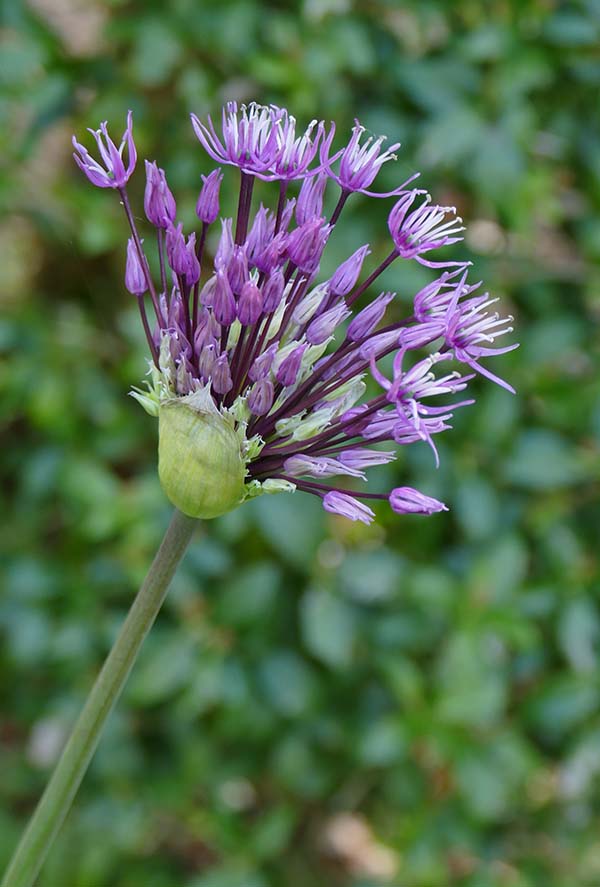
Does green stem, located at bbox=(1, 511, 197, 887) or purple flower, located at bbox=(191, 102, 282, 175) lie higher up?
purple flower, located at bbox=(191, 102, 282, 175)

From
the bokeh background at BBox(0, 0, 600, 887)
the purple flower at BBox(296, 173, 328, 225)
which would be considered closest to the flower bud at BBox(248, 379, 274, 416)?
the purple flower at BBox(296, 173, 328, 225)

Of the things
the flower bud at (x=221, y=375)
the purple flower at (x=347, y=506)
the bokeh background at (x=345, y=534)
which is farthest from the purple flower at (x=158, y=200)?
the bokeh background at (x=345, y=534)

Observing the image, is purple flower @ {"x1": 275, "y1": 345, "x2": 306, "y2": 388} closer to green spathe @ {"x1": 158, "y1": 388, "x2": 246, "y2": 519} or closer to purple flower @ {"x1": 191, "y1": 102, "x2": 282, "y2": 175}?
green spathe @ {"x1": 158, "y1": 388, "x2": 246, "y2": 519}

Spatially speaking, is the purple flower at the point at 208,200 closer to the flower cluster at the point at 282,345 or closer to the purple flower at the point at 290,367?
the flower cluster at the point at 282,345

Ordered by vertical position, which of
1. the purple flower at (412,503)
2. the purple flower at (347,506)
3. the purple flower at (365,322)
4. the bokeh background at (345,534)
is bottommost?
the bokeh background at (345,534)

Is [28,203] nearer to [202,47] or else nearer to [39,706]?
[202,47]
